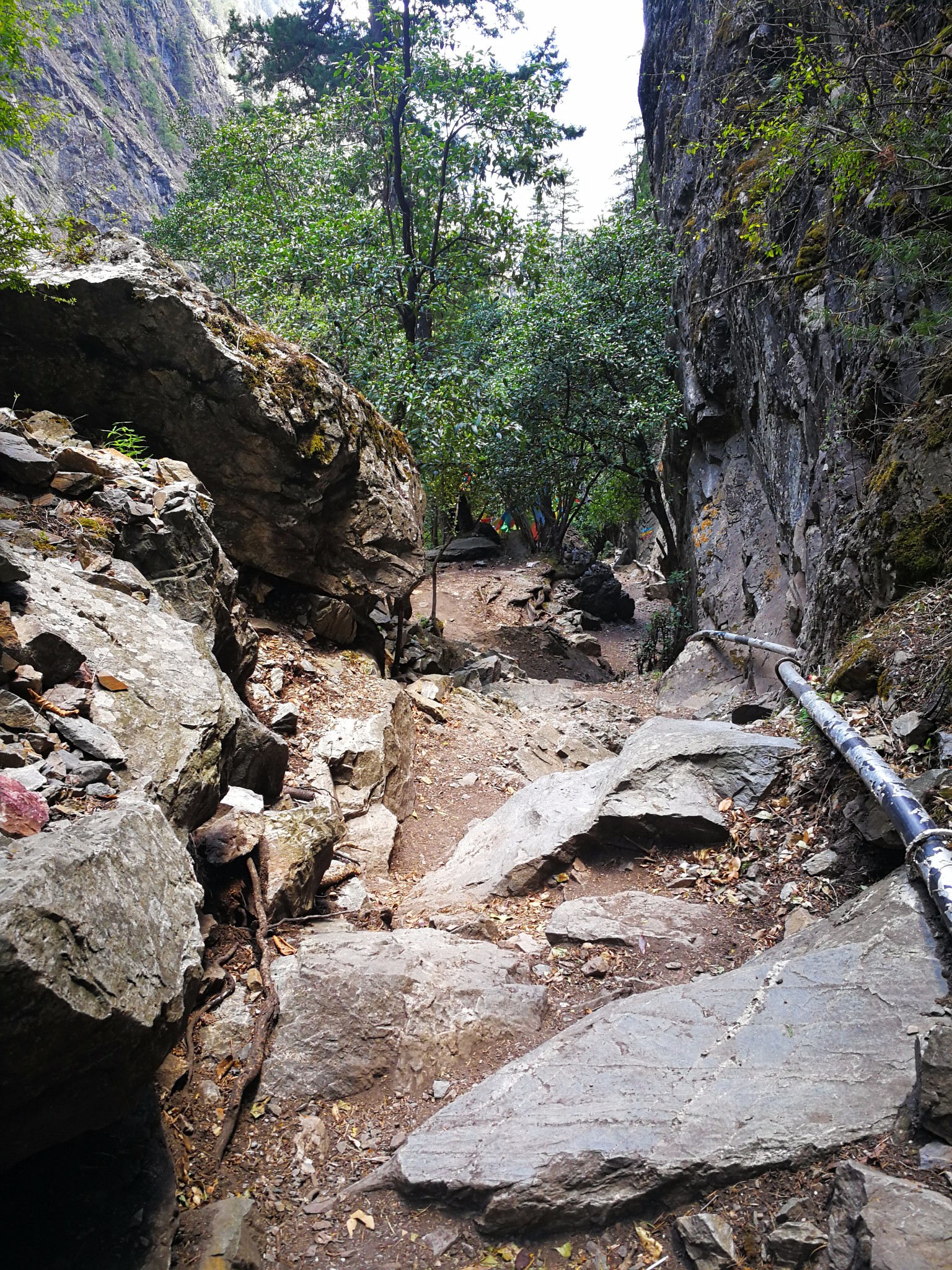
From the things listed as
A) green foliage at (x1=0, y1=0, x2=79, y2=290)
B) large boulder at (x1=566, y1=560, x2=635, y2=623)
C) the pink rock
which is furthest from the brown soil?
large boulder at (x1=566, y1=560, x2=635, y2=623)

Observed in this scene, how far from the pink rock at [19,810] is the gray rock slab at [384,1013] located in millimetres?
1804

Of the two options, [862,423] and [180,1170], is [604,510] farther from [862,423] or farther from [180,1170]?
[180,1170]

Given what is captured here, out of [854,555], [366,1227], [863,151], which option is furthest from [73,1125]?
[863,151]

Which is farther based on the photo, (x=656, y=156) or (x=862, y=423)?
(x=656, y=156)

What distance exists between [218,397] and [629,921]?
266 inches

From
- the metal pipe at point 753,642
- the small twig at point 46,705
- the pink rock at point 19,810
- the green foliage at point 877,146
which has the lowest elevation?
the pink rock at point 19,810

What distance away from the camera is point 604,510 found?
962 inches

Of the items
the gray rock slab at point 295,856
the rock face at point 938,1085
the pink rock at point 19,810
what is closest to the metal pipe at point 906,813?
the rock face at point 938,1085

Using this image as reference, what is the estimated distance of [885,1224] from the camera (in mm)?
1716

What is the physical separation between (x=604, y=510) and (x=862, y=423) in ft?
58.7

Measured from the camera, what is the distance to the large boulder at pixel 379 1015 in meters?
3.42

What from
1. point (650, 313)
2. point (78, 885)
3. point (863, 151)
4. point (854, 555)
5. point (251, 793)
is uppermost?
point (650, 313)

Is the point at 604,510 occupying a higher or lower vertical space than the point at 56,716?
higher

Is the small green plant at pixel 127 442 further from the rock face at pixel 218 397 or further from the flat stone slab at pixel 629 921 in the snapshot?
the flat stone slab at pixel 629 921
